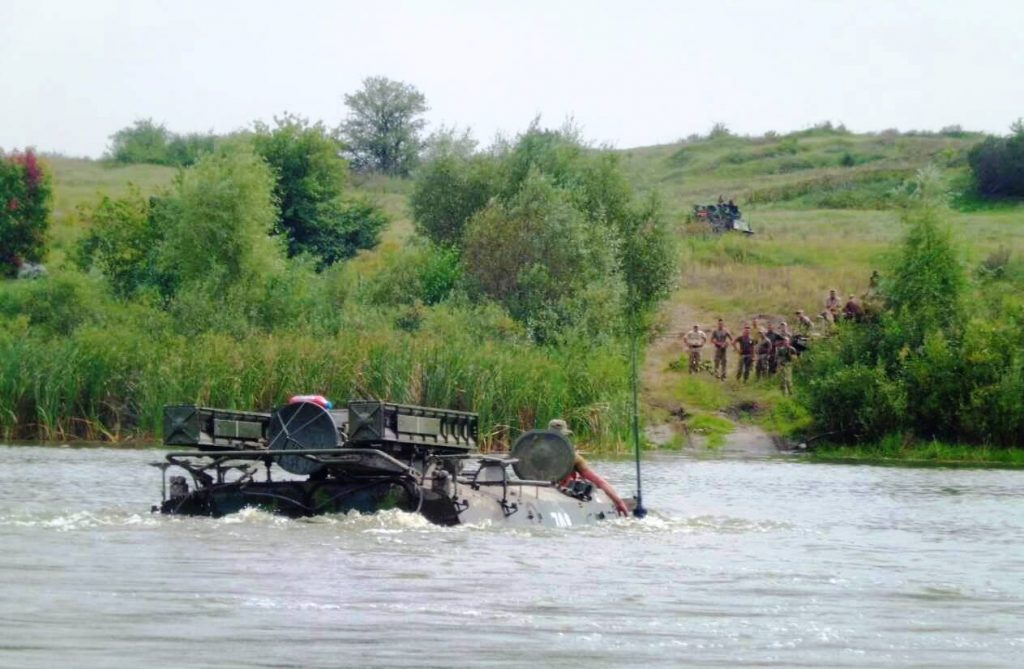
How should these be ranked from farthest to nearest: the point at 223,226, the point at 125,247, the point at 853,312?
1. the point at 125,247
2. the point at 223,226
3. the point at 853,312

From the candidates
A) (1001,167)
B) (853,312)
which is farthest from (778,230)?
(853,312)

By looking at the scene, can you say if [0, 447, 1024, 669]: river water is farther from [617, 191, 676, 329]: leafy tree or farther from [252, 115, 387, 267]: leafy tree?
[252, 115, 387, 267]: leafy tree

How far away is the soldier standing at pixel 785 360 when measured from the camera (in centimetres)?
5488

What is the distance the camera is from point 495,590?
59.7ft

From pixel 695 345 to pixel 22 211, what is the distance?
3842 cm

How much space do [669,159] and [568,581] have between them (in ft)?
327

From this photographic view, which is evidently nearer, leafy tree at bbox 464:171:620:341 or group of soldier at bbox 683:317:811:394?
group of soldier at bbox 683:317:811:394

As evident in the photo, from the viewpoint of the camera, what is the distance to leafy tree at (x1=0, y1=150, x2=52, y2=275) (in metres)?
83.7

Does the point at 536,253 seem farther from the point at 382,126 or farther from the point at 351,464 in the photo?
the point at 382,126

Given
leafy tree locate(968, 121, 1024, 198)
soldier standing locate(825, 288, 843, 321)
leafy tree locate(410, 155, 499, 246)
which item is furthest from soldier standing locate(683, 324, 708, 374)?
leafy tree locate(968, 121, 1024, 198)

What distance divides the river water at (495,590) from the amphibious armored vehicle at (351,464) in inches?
12.8

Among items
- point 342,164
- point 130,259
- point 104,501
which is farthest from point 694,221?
point 104,501

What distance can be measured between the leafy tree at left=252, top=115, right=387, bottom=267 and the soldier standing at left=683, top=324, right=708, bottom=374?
25.6m

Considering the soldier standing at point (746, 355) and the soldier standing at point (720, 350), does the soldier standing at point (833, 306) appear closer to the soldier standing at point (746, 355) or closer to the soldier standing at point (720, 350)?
the soldier standing at point (746, 355)
